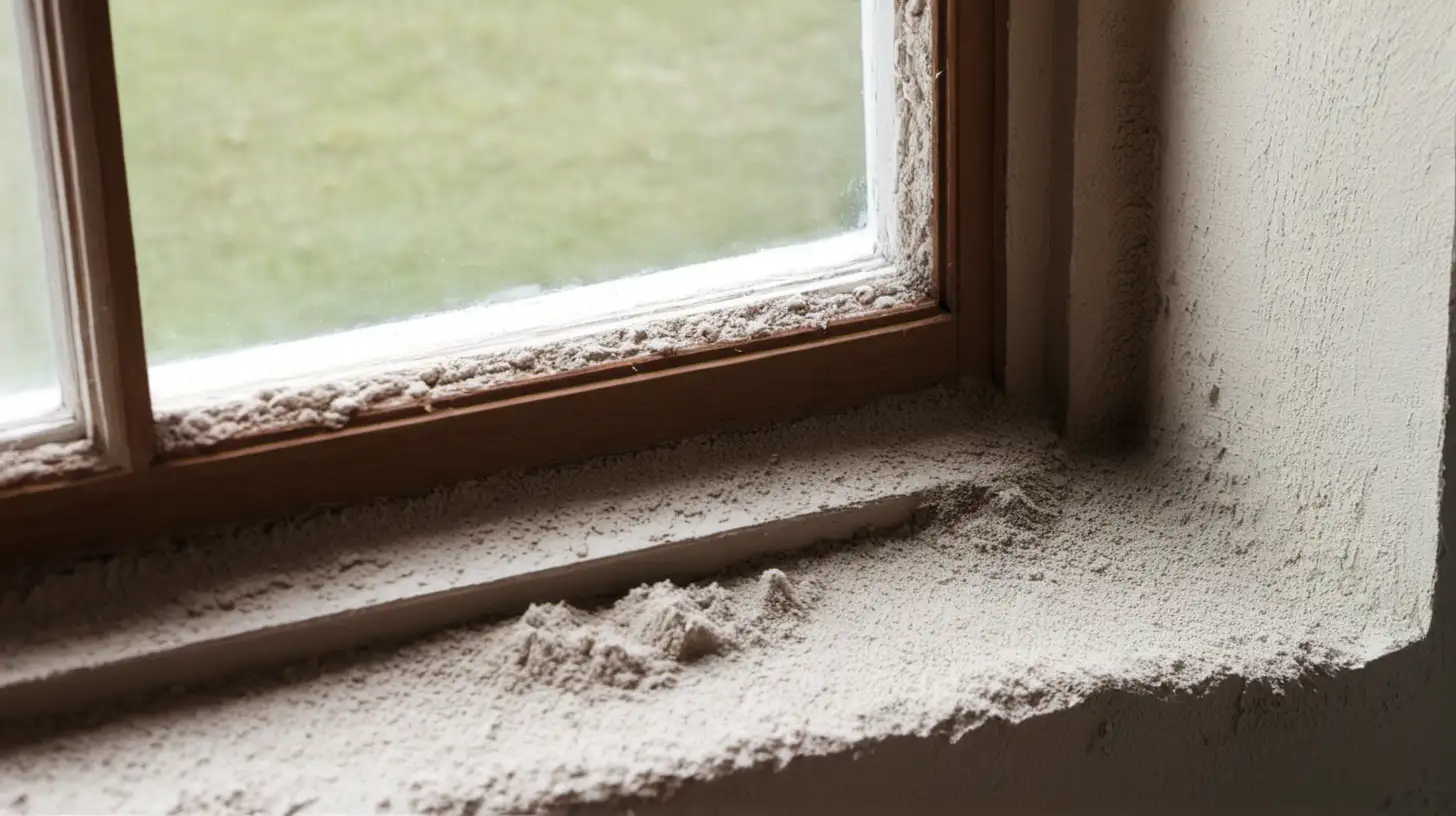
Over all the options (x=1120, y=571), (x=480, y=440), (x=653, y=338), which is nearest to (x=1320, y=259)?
(x=1120, y=571)

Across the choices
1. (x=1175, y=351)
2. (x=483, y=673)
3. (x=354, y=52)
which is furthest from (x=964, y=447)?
(x=354, y=52)

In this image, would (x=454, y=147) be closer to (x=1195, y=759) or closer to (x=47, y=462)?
(x=47, y=462)

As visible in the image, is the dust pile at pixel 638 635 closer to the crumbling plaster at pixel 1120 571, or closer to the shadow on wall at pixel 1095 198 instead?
the crumbling plaster at pixel 1120 571

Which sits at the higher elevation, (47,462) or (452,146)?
(452,146)

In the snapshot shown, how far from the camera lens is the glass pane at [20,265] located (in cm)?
87

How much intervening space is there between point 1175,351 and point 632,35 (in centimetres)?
44

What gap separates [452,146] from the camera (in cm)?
103

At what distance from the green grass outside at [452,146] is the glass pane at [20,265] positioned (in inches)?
0.7

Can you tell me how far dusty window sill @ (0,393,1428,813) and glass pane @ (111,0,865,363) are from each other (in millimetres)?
151

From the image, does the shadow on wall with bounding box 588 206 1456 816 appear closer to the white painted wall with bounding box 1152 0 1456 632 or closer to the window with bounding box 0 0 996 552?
the white painted wall with bounding box 1152 0 1456 632

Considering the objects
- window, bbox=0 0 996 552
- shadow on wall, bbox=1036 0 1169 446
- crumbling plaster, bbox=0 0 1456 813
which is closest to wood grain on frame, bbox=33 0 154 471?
window, bbox=0 0 996 552

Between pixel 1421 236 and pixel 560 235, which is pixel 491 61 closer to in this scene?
pixel 560 235

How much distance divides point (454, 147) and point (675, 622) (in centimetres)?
35

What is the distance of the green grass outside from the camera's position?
94cm
